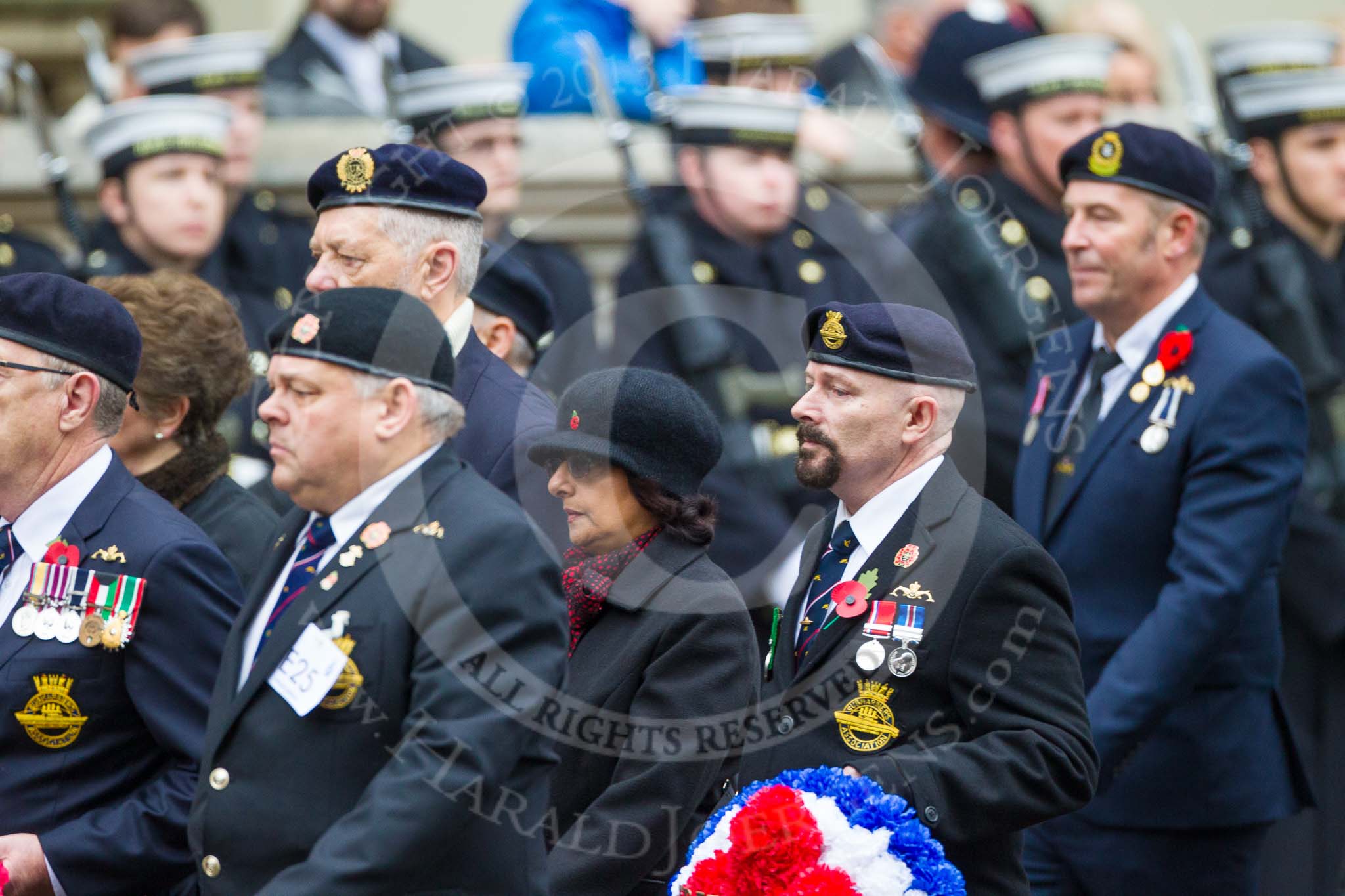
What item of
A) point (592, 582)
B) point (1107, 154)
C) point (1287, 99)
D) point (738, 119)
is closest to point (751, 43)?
point (738, 119)

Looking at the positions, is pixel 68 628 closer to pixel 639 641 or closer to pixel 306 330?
pixel 306 330

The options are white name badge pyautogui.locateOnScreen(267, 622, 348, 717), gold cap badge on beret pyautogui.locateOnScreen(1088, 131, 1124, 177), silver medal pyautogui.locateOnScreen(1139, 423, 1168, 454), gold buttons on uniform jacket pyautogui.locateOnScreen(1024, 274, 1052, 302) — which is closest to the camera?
white name badge pyautogui.locateOnScreen(267, 622, 348, 717)

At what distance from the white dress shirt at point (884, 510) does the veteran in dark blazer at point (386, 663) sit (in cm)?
75

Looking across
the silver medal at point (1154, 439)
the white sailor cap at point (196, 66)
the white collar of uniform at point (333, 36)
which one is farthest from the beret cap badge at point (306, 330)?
the white collar of uniform at point (333, 36)

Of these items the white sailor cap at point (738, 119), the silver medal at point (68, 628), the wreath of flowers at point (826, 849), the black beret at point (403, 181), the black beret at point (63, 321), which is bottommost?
the wreath of flowers at point (826, 849)

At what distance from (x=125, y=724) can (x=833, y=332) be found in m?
1.58

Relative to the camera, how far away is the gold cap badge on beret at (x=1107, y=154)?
209 inches

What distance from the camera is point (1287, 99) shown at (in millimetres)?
7117

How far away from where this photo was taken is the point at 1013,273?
21.9ft

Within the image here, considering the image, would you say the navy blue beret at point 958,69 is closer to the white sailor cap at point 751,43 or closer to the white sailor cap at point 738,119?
the white sailor cap at point 751,43

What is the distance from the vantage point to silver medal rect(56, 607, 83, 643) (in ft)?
13.1

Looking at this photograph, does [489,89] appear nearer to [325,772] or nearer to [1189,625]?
[1189,625]

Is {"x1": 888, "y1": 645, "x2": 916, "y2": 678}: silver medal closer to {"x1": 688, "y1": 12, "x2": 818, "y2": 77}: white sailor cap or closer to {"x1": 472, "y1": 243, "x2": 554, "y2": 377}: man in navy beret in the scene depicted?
{"x1": 472, "y1": 243, "x2": 554, "y2": 377}: man in navy beret

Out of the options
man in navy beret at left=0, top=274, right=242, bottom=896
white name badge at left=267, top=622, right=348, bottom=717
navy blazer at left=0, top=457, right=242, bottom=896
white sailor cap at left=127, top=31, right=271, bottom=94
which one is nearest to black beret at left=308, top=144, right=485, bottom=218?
man in navy beret at left=0, top=274, right=242, bottom=896
